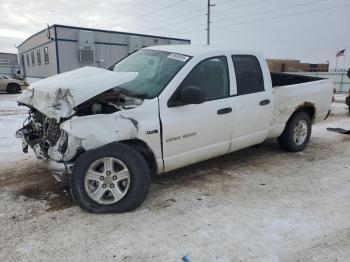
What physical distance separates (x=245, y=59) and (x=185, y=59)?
3.80ft

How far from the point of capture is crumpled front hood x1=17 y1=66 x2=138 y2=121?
3395 millimetres

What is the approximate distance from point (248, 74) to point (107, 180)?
2.68m

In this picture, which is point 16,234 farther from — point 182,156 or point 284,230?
point 284,230

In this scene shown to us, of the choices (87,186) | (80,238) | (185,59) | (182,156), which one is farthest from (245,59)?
(80,238)

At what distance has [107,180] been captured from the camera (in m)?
3.55

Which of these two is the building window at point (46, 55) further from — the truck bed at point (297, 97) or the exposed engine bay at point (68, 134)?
the exposed engine bay at point (68, 134)

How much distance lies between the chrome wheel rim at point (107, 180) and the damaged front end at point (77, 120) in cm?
23

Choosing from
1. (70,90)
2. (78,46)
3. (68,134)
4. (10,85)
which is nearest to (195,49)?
(70,90)

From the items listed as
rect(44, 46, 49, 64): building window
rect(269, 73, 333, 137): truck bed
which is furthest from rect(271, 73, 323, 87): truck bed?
rect(44, 46, 49, 64): building window

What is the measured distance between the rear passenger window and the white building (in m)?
23.5

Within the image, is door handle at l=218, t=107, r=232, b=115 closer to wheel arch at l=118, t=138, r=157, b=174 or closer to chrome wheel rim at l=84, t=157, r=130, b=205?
wheel arch at l=118, t=138, r=157, b=174

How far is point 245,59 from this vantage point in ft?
16.1

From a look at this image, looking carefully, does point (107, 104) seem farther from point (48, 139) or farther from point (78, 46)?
point (78, 46)

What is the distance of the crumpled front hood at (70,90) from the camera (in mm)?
3395
